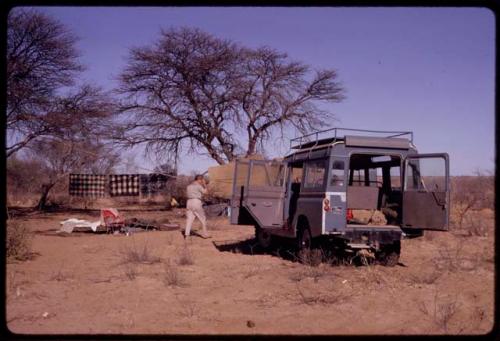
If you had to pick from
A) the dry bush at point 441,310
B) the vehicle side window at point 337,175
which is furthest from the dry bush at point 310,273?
the dry bush at point 441,310

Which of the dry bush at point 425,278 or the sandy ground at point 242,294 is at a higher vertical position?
the dry bush at point 425,278

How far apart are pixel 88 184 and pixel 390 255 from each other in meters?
22.6

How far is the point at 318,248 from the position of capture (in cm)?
909

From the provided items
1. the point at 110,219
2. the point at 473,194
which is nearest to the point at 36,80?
the point at 110,219

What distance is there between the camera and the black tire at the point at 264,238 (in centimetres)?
1117

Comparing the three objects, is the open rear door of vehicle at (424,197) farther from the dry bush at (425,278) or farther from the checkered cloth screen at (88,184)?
the checkered cloth screen at (88,184)

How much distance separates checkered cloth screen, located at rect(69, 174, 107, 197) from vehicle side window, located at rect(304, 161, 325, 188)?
21129 millimetres

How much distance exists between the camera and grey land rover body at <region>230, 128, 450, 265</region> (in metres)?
8.50

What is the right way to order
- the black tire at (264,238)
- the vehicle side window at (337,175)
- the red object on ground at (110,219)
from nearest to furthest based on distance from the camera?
the vehicle side window at (337,175) → the black tire at (264,238) → the red object on ground at (110,219)

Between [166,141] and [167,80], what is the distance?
3.01 m

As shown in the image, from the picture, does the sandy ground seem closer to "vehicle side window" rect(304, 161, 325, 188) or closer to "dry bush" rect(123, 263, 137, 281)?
"dry bush" rect(123, 263, 137, 281)

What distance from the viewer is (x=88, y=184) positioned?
28.9 metres

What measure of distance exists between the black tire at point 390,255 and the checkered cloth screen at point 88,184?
2180cm
